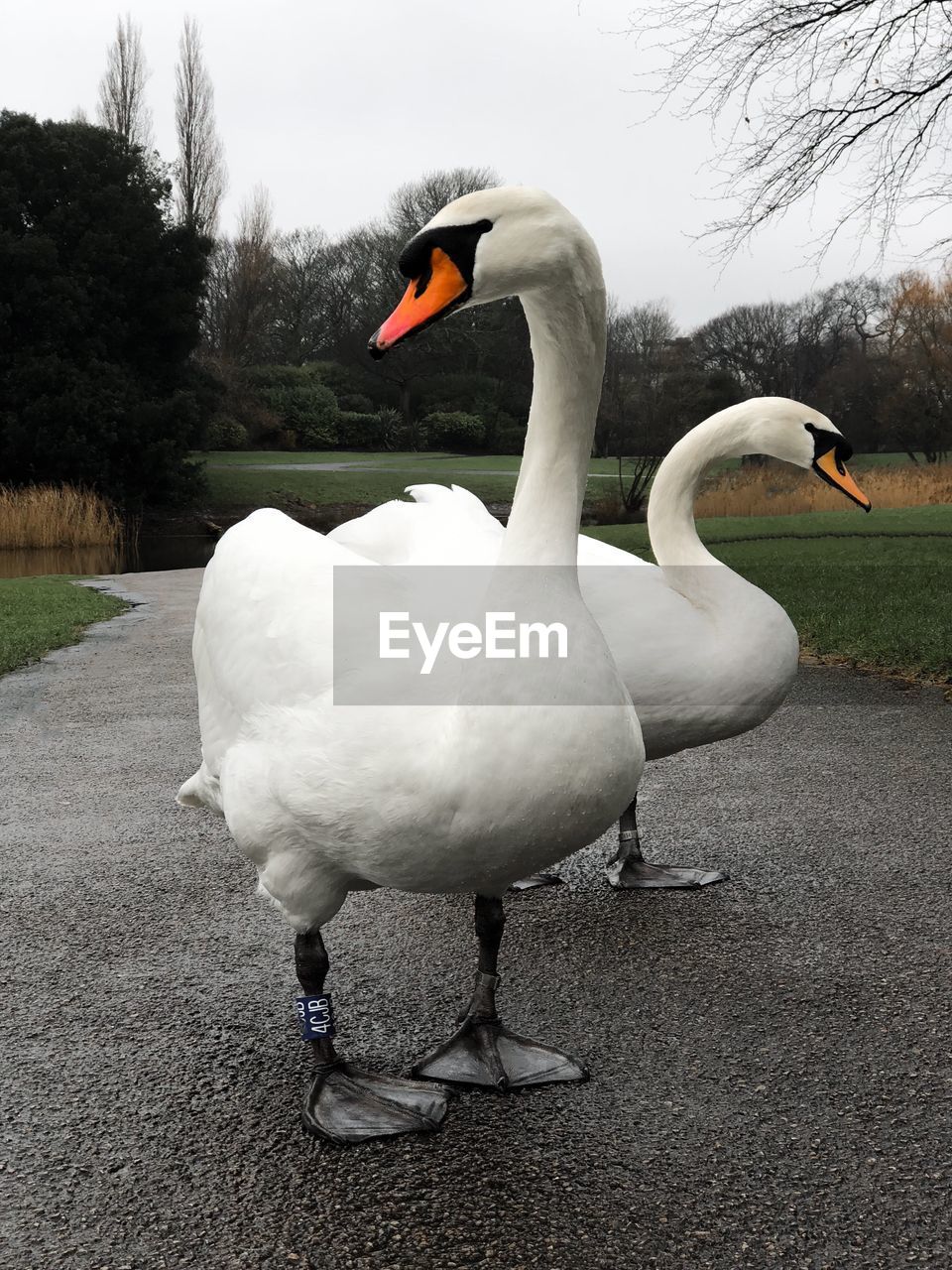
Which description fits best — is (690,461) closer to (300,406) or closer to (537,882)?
(537,882)

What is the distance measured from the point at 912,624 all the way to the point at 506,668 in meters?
6.92

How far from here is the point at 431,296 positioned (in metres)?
1.98

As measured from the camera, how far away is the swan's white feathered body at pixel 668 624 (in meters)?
3.36

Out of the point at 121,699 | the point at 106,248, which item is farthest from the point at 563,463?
the point at 106,248

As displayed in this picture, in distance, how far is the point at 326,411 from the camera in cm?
4228

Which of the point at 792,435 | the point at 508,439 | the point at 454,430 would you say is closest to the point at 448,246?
the point at 792,435

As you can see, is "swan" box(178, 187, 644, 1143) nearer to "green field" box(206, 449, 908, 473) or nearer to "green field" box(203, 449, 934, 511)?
"green field" box(203, 449, 934, 511)

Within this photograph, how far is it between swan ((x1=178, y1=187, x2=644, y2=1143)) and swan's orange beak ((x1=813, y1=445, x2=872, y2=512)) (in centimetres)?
224

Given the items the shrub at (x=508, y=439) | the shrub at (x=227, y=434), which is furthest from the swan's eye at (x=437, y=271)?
the shrub at (x=508, y=439)

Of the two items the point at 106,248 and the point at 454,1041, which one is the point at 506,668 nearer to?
the point at 454,1041

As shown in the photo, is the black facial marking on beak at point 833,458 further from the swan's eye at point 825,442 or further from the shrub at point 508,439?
the shrub at point 508,439

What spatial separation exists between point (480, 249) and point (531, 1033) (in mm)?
1889

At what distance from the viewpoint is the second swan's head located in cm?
415

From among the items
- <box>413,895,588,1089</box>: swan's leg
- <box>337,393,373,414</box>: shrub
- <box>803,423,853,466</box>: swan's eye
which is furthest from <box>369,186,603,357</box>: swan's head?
<box>337,393,373,414</box>: shrub
